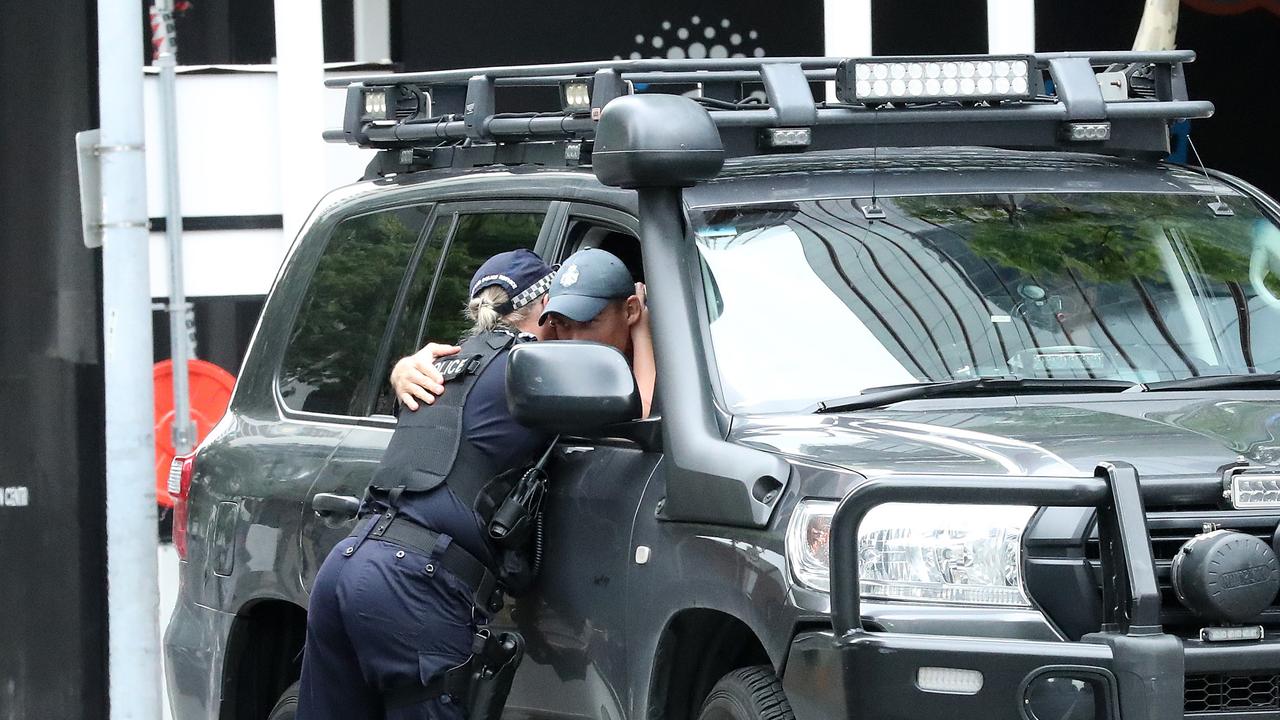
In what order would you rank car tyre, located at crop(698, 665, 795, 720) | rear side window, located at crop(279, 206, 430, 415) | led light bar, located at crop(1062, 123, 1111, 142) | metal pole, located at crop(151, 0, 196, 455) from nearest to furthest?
car tyre, located at crop(698, 665, 795, 720) → led light bar, located at crop(1062, 123, 1111, 142) → rear side window, located at crop(279, 206, 430, 415) → metal pole, located at crop(151, 0, 196, 455)

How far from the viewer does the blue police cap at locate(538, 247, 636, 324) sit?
461 cm

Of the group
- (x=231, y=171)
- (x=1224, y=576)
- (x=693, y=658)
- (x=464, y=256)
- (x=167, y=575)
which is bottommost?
(x=167, y=575)

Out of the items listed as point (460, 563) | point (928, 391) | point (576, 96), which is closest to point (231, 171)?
point (576, 96)

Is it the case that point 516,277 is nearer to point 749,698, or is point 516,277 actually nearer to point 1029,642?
point 749,698

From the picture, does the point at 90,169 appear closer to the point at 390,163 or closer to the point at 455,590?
the point at 390,163

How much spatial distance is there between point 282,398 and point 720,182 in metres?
1.79

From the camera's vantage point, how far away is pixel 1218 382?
14.0ft

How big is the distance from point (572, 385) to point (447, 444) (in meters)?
0.65

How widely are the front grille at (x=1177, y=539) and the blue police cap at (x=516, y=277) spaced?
1632 millimetres

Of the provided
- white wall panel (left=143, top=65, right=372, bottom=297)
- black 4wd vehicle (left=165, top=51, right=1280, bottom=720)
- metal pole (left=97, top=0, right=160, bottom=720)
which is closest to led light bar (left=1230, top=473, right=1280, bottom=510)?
black 4wd vehicle (left=165, top=51, right=1280, bottom=720)

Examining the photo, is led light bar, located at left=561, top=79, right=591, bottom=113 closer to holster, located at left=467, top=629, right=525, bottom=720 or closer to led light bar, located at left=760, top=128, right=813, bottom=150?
led light bar, located at left=760, top=128, right=813, bottom=150

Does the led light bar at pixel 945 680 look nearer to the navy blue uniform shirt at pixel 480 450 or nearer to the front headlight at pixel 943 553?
the front headlight at pixel 943 553

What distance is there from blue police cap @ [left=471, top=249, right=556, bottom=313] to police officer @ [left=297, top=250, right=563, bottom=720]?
0.10 metres

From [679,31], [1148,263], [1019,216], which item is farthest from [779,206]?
[679,31]
